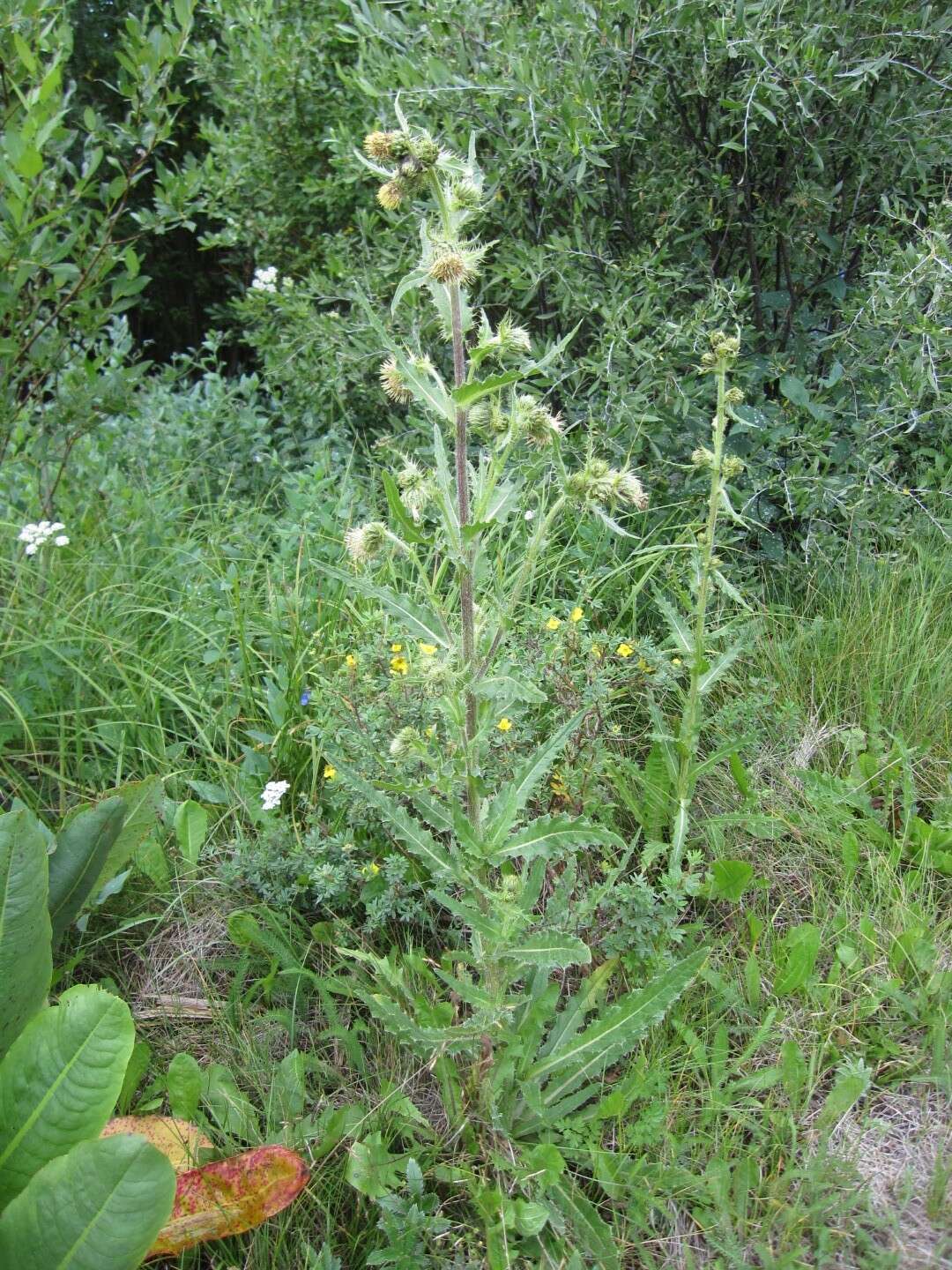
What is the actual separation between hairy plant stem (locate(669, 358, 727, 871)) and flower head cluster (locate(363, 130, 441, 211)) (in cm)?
99

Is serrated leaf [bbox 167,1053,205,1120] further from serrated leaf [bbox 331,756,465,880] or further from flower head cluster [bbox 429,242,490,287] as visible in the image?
flower head cluster [bbox 429,242,490,287]

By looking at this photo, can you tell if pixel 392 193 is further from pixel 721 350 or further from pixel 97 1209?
pixel 97 1209

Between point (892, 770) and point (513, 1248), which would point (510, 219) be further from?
point (513, 1248)

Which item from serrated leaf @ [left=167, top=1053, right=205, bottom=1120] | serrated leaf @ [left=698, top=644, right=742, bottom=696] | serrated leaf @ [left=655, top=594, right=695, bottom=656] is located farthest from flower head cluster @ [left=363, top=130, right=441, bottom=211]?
serrated leaf @ [left=167, top=1053, right=205, bottom=1120]

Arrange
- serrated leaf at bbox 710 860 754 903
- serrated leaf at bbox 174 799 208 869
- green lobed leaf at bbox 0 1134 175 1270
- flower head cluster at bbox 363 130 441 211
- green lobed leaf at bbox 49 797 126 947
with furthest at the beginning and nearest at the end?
1. serrated leaf at bbox 174 799 208 869
2. serrated leaf at bbox 710 860 754 903
3. green lobed leaf at bbox 49 797 126 947
4. flower head cluster at bbox 363 130 441 211
5. green lobed leaf at bbox 0 1134 175 1270

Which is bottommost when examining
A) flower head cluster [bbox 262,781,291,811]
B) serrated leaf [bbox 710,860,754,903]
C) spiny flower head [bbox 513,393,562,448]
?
serrated leaf [bbox 710,860,754,903]

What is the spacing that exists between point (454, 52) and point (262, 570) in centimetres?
210

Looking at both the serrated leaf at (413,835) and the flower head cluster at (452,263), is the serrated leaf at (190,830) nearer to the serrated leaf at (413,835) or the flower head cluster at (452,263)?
the serrated leaf at (413,835)

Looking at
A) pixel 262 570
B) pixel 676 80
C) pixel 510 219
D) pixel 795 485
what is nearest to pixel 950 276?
pixel 795 485

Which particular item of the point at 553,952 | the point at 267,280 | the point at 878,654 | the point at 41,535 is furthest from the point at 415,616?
the point at 267,280

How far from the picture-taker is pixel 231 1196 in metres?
1.76

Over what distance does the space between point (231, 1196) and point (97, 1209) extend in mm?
321

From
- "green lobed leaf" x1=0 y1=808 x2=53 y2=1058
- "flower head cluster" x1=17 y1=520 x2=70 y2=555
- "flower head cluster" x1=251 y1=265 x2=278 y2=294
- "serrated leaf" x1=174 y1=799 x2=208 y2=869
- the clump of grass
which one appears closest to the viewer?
"green lobed leaf" x1=0 y1=808 x2=53 y2=1058

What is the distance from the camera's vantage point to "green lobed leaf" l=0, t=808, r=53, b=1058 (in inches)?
72.9
